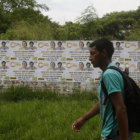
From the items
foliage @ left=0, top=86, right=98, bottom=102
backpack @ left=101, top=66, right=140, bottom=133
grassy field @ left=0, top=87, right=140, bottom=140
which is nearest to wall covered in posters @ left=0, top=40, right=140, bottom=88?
foliage @ left=0, top=86, right=98, bottom=102

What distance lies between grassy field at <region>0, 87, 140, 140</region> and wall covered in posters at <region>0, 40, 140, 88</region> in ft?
1.96

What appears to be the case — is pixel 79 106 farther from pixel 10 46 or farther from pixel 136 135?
pixel 10 46

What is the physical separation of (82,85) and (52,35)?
121 inches

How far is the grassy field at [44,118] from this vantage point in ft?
12.4

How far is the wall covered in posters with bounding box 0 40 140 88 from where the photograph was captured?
6.46 meters

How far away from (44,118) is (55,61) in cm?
246

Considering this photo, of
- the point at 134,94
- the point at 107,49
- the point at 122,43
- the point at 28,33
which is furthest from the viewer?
the point at 28,33

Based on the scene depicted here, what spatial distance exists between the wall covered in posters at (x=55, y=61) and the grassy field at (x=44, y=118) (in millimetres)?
598

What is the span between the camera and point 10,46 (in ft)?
22.2

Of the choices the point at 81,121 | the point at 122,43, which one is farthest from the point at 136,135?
the point at 122,43

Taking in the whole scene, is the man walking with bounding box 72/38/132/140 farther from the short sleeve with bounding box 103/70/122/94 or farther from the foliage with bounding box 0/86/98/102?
the foliage with bounding box 0/86/98/102

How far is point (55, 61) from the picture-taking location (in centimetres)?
663

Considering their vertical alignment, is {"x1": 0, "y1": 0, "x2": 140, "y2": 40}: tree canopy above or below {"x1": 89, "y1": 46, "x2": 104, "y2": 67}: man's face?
above

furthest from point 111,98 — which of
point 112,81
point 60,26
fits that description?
point 60,26
